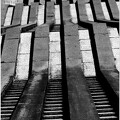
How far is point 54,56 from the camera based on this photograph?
10.2m

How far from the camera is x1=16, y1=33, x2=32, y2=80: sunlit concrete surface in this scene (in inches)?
368

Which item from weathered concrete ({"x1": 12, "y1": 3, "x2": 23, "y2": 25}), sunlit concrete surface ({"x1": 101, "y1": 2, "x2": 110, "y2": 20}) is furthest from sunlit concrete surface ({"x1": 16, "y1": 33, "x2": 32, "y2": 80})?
sunlit concrete surface ({"x1": 101, "y1": 2, "x2": 110, "y2": 20})

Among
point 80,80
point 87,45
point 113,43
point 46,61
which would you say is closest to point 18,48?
point 46,61

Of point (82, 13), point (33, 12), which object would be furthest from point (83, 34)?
point (33, 12)

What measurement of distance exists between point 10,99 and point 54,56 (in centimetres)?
375

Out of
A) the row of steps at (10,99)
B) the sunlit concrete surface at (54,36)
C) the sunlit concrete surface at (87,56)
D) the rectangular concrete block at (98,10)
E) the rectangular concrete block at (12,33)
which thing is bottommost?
the row of steps at (10,99)

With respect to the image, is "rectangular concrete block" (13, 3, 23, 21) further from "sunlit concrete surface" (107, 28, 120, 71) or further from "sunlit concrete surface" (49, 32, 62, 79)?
"sunlit concrete surface" (107, 28, 120, 71)

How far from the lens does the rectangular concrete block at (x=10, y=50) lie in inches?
384

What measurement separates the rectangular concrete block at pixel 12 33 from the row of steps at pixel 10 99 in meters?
3.23

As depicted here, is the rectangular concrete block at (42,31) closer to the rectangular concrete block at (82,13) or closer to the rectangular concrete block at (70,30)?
the rectangular concrete block at (70,30)

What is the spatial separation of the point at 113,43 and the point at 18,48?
5.16 meters

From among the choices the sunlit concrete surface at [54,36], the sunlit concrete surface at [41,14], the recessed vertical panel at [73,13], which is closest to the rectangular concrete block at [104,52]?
the sunlit concrete surface at [54,36]

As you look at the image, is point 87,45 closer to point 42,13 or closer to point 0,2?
point 42,13

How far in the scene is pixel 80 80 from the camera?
7789 millimetres
